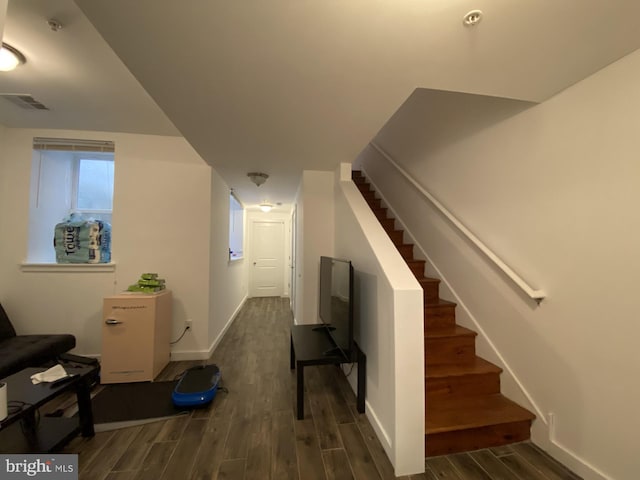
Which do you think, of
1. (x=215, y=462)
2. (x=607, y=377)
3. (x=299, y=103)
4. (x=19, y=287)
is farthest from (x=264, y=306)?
(x=607, y=377)

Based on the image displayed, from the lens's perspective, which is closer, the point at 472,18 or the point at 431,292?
the point at 472,18

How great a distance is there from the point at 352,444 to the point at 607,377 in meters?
1.49

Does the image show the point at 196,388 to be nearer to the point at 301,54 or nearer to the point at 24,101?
the point at 301,54

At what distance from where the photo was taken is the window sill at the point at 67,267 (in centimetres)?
280

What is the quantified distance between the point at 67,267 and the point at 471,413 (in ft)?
13.4

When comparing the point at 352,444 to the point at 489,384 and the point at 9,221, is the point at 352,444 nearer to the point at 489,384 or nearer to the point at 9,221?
the point at 489,384

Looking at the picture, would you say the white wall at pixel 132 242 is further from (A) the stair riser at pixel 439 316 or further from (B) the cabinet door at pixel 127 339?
(A) the stair riser at pixel 439 316

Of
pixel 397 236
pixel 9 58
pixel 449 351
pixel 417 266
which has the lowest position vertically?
pixel 449 351

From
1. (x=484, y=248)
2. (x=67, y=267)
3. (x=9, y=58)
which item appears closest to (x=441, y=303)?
(x=484, y=248)

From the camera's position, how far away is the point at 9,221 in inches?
110

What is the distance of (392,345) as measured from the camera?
1.49 metres

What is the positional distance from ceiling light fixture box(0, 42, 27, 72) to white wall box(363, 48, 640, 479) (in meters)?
3.46

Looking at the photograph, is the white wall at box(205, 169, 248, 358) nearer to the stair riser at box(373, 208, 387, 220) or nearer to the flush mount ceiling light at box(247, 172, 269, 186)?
the flush mount ceiling light at box(247, 172, 269, 186)

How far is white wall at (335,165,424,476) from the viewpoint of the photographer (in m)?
1.45
